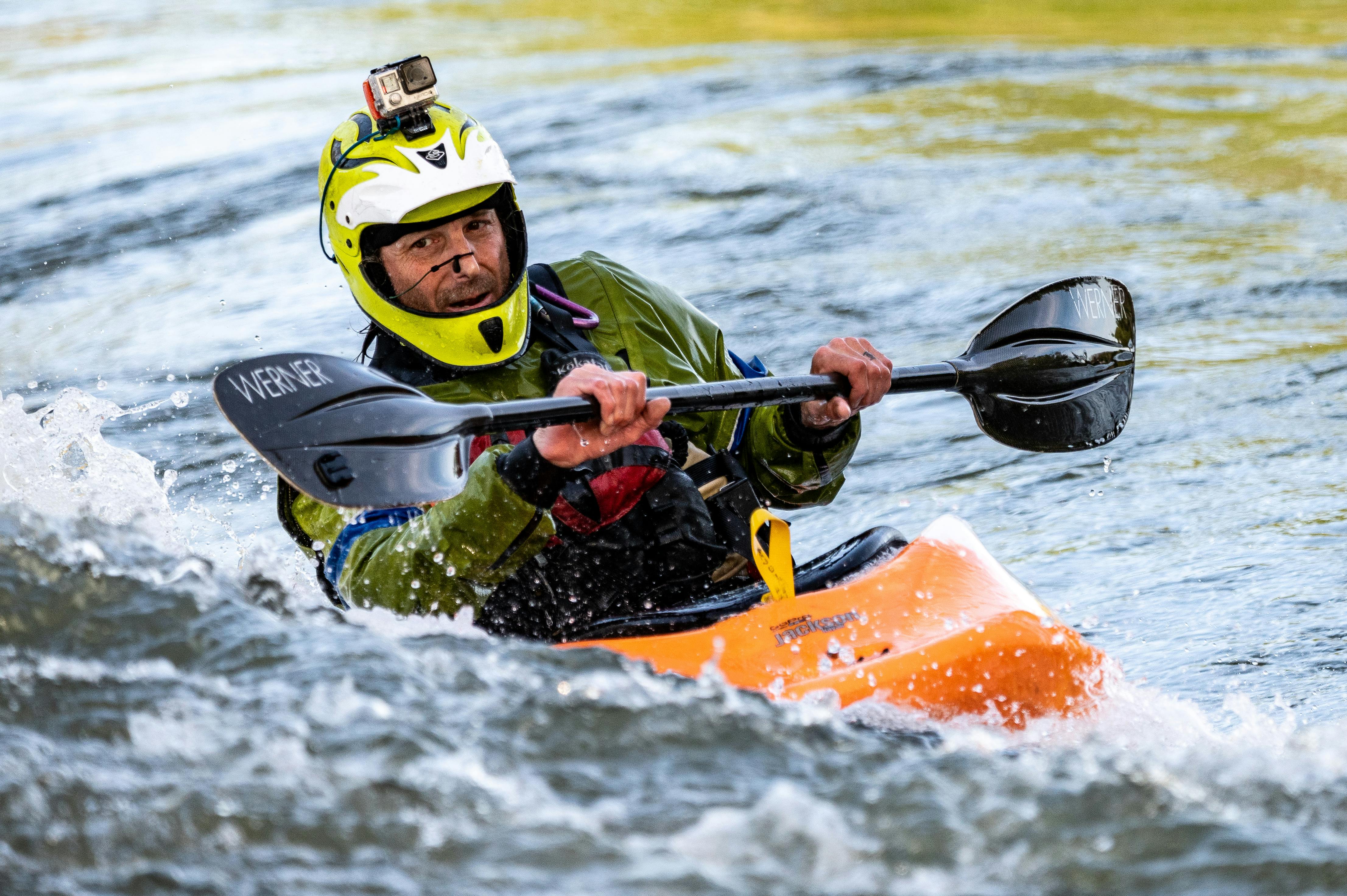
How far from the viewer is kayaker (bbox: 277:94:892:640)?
2.54 m

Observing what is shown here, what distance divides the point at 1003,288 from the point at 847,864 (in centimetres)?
488

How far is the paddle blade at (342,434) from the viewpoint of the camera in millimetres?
2459

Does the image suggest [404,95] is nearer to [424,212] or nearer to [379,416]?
[424,212]

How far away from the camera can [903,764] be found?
2.17 m

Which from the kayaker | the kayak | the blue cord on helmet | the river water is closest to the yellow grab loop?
the kayak

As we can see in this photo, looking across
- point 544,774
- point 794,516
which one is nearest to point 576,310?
point 544,774

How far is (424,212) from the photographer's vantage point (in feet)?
9.85

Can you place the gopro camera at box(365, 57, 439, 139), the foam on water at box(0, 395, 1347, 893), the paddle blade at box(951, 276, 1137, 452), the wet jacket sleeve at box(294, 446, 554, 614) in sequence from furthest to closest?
the paddle blade at box(951, 276, 1137, 452) < the gopro camera at box(365, 57, 439, 139) < the wet jacket sleeve at box(294, 446, 554, 614) < the foam on water at box(0, 395, 1347, 893)

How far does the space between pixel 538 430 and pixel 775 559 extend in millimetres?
470

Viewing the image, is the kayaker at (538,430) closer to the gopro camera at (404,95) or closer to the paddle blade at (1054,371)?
the gopro camera at (404,95)

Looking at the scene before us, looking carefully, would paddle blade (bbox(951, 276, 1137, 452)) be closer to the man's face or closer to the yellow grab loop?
the yellow grab loop

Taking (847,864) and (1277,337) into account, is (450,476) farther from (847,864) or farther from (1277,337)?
(1277,337)

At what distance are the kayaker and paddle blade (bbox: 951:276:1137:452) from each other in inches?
15.2

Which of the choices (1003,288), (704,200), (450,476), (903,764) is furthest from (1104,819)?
(704,200)
